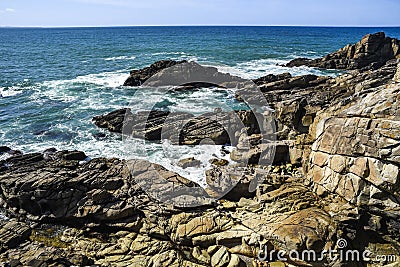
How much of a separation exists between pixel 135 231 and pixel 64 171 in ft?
18.4

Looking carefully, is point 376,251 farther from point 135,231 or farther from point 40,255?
point 40,255

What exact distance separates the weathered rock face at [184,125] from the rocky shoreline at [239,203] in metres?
2.63

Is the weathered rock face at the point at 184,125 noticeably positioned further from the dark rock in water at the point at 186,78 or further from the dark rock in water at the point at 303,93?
the dark rock in water at the point at 186,78

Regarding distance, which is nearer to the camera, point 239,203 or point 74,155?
point 239,203

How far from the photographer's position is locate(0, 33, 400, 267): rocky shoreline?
10500 millimetres

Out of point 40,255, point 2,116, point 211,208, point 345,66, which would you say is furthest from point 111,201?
point 345,66

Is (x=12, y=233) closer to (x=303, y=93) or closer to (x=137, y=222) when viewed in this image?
(x=137, y=222)

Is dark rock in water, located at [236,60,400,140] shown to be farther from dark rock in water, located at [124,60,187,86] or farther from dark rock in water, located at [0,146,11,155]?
dark rock in water, located at [0,146,11,155]

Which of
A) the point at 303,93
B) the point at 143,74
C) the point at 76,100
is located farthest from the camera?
the point at 143,74

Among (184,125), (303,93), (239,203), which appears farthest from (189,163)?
(303,93)

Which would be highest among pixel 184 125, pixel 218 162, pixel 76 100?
pixel 184 125

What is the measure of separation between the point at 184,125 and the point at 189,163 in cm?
473

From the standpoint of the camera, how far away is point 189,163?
1820cm

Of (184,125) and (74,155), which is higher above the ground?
(184,125)
